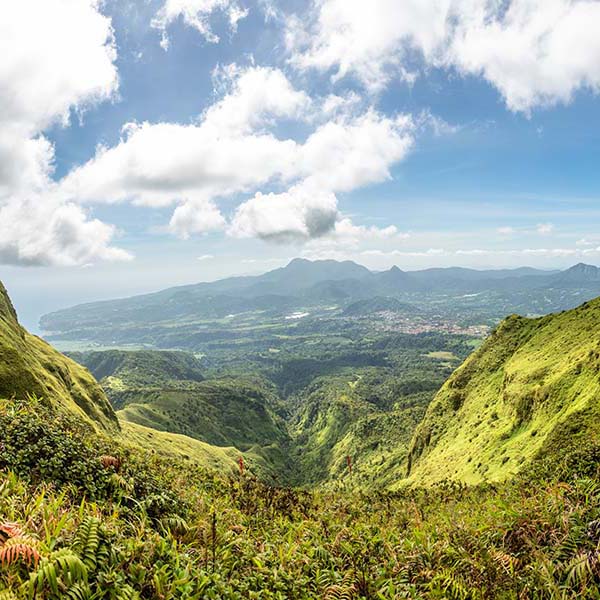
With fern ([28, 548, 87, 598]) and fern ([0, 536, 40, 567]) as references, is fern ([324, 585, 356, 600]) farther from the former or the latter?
fern ([0, 536, 40, 567])

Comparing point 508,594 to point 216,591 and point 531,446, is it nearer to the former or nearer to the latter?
point 216,591

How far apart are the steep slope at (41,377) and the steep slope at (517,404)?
1538 inches

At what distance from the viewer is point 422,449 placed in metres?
78.8

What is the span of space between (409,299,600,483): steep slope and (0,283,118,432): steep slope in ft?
128

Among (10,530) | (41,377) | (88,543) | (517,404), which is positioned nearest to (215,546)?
(88,543)

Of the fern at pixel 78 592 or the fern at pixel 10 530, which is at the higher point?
the fern at pixel 10 530

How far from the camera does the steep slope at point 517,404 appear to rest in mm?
32500

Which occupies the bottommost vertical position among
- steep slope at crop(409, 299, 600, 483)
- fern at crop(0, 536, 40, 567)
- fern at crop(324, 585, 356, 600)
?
steep slope at crop(409, 299, 600, 483)

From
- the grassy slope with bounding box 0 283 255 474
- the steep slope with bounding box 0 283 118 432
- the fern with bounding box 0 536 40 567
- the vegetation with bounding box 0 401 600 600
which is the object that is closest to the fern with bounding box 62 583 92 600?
the vegetation with bounding box 0 401 600 600

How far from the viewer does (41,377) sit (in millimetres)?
39750

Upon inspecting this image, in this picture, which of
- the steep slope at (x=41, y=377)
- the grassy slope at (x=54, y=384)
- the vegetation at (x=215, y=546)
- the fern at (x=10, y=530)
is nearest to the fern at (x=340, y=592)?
the vegetation at (x=215, y=546)

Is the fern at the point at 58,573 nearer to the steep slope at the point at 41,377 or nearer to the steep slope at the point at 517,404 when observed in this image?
the steep slope at the point at 41,377

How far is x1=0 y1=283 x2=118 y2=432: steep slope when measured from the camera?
98.2ft

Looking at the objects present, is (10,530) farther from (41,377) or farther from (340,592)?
(41,377)
